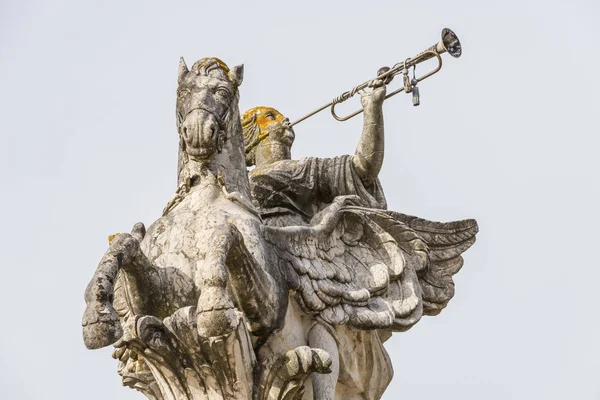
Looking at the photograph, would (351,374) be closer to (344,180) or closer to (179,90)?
(344,180)

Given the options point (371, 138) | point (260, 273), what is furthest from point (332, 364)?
point (371, 138)

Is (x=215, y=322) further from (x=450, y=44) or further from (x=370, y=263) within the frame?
(x=450, y=44)

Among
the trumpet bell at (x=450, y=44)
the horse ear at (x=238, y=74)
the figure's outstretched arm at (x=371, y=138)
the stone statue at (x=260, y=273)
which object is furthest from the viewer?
the figure's outstretched arm at (x=371, y=138)

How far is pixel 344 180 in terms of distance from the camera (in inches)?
456

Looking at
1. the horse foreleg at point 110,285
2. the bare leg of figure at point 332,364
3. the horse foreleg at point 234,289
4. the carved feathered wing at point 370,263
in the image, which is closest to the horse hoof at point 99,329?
the horse foreleg at point 110,285

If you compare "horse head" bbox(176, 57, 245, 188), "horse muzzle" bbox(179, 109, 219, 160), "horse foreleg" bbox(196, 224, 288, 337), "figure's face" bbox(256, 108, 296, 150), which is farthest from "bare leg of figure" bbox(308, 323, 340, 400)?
"figure's face" bbox(256, 108, 296, 150)

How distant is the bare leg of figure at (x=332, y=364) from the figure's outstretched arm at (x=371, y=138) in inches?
66.2

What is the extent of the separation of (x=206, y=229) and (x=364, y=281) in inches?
55.3

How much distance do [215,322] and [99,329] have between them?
28.0 inches

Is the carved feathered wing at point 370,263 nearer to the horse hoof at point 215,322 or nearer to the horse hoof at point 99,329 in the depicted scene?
the horse hoof at point 215,322

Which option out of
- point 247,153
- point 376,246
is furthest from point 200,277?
point 247,153

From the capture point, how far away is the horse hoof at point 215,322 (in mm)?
8852

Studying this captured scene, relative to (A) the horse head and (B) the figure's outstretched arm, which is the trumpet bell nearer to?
(B) the figure's outstretched arm

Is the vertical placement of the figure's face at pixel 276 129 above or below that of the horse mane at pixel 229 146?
above
